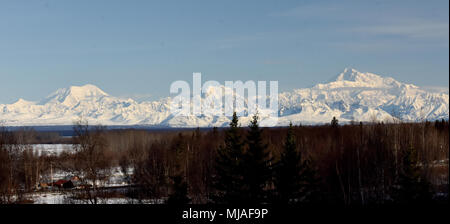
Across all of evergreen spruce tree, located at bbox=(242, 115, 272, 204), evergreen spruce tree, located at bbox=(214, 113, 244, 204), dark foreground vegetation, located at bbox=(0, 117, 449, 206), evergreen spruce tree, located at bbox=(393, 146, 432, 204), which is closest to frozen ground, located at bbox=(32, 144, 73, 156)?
dark foreground vegetation, located at bbox=(0, 117, 449, 206)

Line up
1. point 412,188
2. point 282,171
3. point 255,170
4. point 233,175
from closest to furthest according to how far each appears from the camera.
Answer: point 412,188 < point 255,170 < point 282,171 < point 233,175

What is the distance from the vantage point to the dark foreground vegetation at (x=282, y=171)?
3925 cm

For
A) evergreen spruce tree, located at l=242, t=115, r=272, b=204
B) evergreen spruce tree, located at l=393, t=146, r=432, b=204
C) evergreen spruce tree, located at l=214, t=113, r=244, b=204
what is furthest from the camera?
evergreen spruce tree, located at l=214, t=113, r=244, b=204

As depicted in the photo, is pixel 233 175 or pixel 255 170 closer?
pixel 255 170

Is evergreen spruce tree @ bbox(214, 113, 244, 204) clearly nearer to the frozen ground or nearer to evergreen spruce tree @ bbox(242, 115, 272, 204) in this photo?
evergreen spruce tree @ bbox(242, 115, 272, 204)

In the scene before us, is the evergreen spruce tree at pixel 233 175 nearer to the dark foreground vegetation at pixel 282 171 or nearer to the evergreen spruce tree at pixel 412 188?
the dark foreground vegetation at pixel 282 171

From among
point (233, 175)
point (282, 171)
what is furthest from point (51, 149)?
point (282, 171)

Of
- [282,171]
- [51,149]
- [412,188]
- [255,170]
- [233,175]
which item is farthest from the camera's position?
[51,149]

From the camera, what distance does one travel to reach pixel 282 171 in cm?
4025

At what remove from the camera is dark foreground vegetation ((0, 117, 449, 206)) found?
39250 mm

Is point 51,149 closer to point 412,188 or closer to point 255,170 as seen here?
point 255,170
